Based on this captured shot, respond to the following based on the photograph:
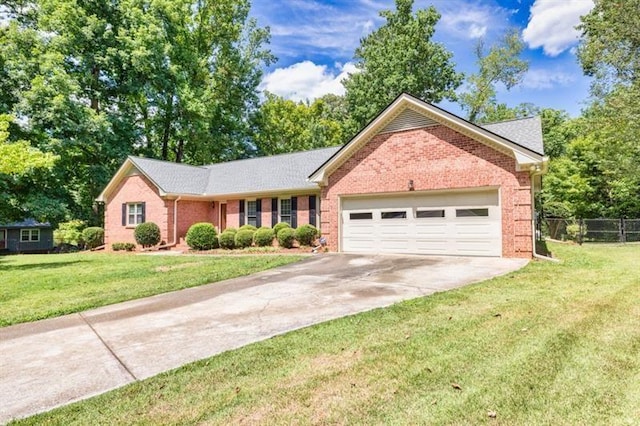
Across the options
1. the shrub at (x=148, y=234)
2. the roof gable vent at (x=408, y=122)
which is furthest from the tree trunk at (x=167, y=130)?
the roof gable vent at (x=408, y=122)

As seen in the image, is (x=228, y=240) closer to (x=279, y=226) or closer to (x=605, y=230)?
(x=279, y=226)

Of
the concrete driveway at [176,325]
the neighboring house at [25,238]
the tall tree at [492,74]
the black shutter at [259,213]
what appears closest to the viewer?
the concrete driveway at [176,325]

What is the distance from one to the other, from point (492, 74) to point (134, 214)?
3329 centimetres

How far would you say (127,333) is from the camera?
5656 millimetres

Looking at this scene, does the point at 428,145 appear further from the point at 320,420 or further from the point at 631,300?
the point at 320,420

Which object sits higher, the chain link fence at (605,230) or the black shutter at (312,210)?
the black shutter at (312,210)

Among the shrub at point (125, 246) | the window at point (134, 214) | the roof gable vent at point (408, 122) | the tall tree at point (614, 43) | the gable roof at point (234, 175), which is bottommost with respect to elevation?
the shrub at point (125, 246)

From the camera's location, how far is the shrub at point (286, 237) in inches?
680

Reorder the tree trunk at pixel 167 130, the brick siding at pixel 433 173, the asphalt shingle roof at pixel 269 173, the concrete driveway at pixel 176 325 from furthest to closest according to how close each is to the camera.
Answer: the tree trunk at pixel 167 130 < the asphalt shingle roof at pixel 269 173 < the brick siding at pixel 433 173 < the concrete driveway at pixel 176 325

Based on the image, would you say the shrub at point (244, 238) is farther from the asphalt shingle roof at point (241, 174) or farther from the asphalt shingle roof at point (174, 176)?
the asphalt shingle roof at point (174, 176)

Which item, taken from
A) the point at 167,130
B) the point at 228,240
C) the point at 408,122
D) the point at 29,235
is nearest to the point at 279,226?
the point at 228,240

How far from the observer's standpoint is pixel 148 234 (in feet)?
66.1

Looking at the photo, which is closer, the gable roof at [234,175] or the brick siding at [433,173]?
the brick siding at [433,173]

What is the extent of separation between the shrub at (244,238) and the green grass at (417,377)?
43.3ft
